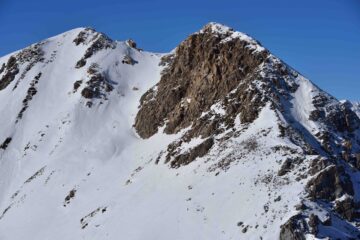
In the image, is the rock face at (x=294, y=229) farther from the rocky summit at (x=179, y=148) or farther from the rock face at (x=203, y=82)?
the rock face at (x=203, y=82)

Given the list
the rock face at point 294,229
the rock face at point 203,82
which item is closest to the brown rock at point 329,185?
the rock face at point 294,229

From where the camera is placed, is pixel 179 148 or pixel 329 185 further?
pixel 179 148

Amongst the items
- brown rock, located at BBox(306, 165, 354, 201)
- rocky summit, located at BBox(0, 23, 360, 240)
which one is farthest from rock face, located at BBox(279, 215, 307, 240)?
brown rock, located at BBox(306, 165, 354, 201)

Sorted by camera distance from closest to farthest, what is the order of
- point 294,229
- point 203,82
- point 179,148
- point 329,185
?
point 294,229, point 329,185, point 179,148, point 203,82

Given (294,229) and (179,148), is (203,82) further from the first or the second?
(294,229)

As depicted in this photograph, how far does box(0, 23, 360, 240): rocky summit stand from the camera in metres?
55.2

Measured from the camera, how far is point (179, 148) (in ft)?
247

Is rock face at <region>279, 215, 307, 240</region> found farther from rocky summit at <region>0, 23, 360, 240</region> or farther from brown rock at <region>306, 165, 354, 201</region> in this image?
brown rock at <region>306, 165, 354, 201</region>

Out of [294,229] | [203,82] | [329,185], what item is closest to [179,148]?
[203,82]

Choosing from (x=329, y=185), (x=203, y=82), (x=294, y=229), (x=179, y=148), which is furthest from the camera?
(x=203, y=82)

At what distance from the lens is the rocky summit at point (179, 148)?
55.2m

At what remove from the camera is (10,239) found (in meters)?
78.6

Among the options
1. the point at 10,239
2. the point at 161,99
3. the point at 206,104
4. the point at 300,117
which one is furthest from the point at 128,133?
the point at 300,117

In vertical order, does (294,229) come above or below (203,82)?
below
